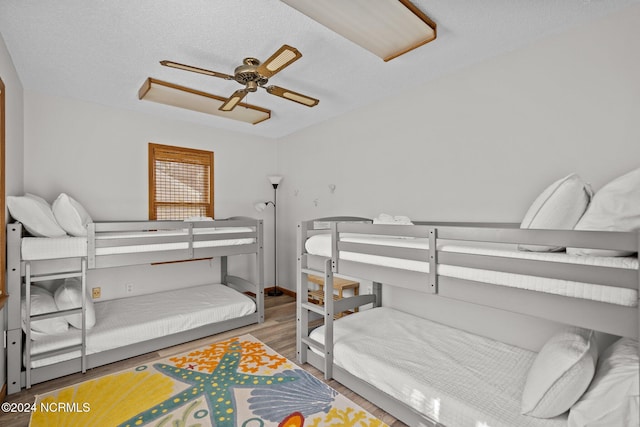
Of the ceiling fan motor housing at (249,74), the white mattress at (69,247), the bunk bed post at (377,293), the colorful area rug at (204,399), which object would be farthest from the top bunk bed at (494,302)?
the white mattress at (69,247)

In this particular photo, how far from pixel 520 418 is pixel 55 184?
13.8ft

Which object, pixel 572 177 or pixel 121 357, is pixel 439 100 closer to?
pixel 572 177

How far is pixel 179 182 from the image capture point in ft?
13.3

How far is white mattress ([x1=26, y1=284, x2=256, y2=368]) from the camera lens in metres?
2.54

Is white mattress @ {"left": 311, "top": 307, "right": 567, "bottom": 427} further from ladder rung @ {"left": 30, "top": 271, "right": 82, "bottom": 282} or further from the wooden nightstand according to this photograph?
ladder rung @ {"left": 30, "top": 271, "right": 82, "bottom": 282}

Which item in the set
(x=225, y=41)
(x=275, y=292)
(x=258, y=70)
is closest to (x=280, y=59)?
(x=258, y=70)

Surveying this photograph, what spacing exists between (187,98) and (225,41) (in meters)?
0.98

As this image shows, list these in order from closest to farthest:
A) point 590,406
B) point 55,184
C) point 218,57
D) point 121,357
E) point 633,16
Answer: point 590,406, point 633,16, point 218,57, point 121,357, point 55,184

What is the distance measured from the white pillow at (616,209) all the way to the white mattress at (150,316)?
10.0 ft

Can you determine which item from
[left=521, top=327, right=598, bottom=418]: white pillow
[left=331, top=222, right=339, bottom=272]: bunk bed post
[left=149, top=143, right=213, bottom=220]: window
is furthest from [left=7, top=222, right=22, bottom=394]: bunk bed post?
[left=521, top=327, right=598, bottom=418]: white pillow

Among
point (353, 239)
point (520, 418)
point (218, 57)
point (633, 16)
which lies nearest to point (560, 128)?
point (633, 16)

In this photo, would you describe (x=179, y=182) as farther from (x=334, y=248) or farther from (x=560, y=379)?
(x=560, y=379)

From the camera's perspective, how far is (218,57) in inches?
96.7

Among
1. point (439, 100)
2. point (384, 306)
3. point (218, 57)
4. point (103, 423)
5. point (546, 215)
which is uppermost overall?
point (218, 57)
